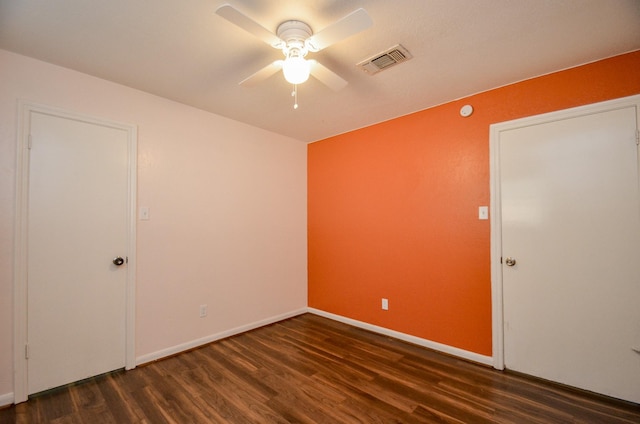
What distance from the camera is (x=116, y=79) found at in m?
2.39

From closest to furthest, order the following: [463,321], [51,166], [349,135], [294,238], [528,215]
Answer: [51,166]
[528,215]
[463,321]
[349,135]
[294,238]

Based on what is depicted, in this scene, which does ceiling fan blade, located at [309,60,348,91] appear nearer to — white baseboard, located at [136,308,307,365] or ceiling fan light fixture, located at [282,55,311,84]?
ceiling fan light fixture, located at [282,55,311,84]

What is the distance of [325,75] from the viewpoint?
1914 millimetres

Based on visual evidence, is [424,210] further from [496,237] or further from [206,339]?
[206,339]

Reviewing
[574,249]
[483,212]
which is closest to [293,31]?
[483,212]

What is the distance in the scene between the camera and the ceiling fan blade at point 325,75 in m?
1.83

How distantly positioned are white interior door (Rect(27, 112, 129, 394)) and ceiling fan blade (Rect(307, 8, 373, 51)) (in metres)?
2.00

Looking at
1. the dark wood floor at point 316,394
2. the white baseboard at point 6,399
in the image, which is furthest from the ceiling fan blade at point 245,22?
the white baseboard at point 6,399

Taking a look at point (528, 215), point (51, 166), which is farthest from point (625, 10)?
point (51, 166)

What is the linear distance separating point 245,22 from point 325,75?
0.64 meters

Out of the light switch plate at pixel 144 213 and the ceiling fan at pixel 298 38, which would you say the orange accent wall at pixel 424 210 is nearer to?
the ceiling fan at pixel 298 38

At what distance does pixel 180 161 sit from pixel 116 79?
0.85 m

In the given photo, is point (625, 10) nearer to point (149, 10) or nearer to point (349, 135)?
point (349, 135)

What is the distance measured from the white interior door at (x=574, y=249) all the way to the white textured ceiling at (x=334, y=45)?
612 millimetres
